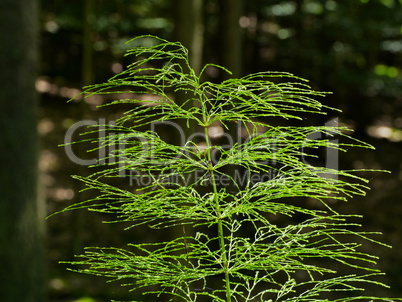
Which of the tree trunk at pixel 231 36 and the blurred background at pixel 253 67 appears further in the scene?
the blurred background at pixel 253 67

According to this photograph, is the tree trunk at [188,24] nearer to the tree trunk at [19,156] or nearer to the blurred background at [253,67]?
the tree trunk at [19,156]

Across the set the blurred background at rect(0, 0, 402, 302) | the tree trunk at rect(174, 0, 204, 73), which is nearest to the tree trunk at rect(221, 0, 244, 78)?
the blurred background at rect(0, 0, 402, 302)

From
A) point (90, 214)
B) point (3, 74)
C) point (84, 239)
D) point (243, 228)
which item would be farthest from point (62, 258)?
point (3, 74)

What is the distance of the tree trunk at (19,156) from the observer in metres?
5.50

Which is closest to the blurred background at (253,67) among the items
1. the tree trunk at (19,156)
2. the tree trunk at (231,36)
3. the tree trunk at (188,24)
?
the tree trunk at (231,36)

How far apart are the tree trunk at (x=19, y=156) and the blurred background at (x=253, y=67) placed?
5.93 feet

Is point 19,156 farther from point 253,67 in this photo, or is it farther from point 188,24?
point 253,67

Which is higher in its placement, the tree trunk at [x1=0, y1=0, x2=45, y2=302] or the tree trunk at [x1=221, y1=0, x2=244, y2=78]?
the tree trunk at [x1=221, y1=0, x2=244, y2=78]

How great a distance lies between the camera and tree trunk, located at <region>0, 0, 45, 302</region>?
5504 mm

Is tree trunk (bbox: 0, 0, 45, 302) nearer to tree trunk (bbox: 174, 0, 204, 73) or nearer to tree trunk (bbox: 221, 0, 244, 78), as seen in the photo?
tree trunk (bbox: 174, 0, 204, 73)

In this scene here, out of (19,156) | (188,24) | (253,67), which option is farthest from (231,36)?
(253,67)

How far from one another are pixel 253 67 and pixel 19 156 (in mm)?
9003

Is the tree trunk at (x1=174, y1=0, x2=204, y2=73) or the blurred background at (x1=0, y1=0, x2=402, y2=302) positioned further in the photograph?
the blurred background at (x1=0, y1=0, x2=402, y2=302)

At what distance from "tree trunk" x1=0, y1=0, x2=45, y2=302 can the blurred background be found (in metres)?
1.81
